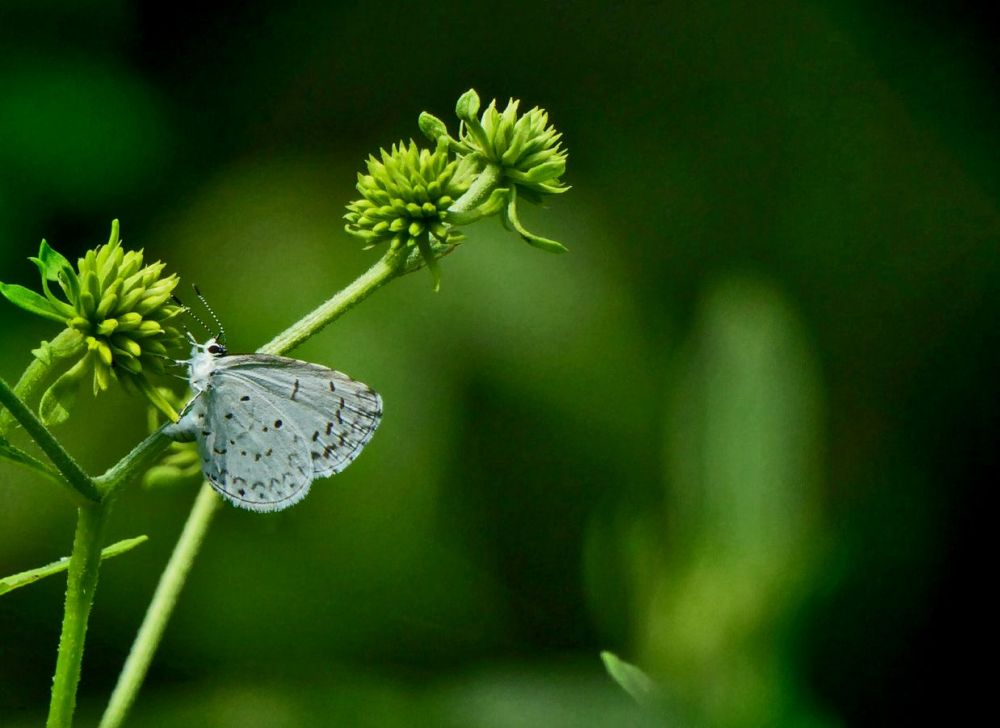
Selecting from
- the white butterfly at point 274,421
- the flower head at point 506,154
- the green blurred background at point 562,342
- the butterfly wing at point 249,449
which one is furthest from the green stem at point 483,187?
the green blurred background at point 562,342

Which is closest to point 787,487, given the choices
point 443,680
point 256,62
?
point 443,680

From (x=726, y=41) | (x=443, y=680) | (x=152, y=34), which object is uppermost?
(x=726, y=41)

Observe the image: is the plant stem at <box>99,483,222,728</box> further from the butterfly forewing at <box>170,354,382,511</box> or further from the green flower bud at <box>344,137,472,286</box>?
the green flower bud at <box>344,137,472,286</box>

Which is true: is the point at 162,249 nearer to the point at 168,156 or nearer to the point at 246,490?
the point at 168,156

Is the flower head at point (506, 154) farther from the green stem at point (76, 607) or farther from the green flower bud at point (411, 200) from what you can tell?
the green stem at point (76, 607)

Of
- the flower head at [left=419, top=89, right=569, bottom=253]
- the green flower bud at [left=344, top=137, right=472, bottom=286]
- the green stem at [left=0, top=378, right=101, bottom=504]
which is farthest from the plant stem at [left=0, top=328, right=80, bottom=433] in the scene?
the flower head at [left=419, top=89, right=569, bottom=253]

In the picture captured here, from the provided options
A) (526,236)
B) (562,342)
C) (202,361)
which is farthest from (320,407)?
(562,342)

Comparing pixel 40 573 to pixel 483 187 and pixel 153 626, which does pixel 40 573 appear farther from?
pixel 483 187
